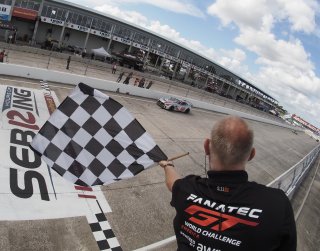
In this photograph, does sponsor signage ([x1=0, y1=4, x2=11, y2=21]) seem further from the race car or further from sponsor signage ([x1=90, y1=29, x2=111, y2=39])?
the race car

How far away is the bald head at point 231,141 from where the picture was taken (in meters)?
1.95

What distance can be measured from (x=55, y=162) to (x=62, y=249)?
272cm

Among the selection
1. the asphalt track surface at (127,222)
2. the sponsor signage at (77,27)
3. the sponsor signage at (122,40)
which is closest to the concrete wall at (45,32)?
the sponsor signage at (77,27)

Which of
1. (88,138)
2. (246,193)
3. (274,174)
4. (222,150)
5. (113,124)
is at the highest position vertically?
(222,150)

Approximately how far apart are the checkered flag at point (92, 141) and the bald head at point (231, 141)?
2.37 meters

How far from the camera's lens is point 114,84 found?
24.4 m

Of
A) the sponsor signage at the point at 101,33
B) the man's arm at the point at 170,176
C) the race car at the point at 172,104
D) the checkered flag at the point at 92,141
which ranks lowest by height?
the race car at the point at 172,104

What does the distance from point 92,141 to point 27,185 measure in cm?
463

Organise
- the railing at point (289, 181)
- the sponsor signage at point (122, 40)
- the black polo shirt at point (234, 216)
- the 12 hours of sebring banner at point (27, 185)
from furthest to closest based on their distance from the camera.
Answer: the sponsor signage at point (122, 40) < the railing at point (289, 181) < the 12 hours of sebring banner at point (27, 185) < the black polo shirt at point (234, 216)

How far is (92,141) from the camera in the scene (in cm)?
451

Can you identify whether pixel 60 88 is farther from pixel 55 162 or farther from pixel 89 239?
pixel 55 162

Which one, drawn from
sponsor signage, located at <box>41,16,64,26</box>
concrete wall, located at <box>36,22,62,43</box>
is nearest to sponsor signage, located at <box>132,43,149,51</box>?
concrete wall, located at <box>36,22,62,43</box>

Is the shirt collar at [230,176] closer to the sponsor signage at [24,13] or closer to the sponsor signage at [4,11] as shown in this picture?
the sponsor signage at [4,11]

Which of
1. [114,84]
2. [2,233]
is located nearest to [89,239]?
[2,233]
